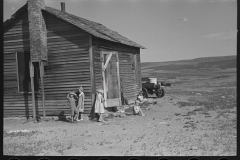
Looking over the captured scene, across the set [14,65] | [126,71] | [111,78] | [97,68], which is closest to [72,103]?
[97,68]

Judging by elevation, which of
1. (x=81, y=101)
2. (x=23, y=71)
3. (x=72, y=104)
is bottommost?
(x=72, y=104)

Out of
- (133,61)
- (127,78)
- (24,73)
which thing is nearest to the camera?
(24,73)

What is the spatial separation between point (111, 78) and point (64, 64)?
293cm

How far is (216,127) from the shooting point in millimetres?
9023

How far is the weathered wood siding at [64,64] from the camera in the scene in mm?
12219

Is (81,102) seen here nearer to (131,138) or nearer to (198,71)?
(131,138)

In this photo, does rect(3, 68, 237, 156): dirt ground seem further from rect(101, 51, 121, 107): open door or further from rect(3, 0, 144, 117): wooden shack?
rect(101, 51, 121, 107): open door

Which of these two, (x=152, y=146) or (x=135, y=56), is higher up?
(x=135, y=56)

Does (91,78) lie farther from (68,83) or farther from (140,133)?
(140,133)

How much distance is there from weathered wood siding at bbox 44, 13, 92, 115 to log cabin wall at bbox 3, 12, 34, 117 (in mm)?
1208

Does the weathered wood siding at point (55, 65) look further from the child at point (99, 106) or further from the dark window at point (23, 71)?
the child at point (99, 106)

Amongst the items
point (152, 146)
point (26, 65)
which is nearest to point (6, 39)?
point (26, 65)

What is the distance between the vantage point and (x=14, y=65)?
517 inches

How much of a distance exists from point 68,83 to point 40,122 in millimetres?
2282
